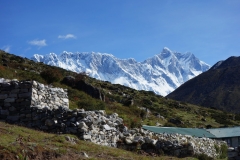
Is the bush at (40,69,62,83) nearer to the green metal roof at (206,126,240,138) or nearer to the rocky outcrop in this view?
the rocky outcrop

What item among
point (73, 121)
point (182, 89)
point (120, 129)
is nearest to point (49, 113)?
point (73, 121)

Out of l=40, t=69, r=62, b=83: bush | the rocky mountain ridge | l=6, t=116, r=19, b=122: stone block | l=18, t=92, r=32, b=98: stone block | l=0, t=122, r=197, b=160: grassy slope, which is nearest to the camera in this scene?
l=0, t=122, r=197, b=160: grassy slope

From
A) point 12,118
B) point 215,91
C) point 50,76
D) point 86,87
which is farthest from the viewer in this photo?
point 215,91

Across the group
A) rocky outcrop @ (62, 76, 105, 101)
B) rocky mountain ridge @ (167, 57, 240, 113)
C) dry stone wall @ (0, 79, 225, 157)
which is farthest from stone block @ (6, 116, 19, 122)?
rocky mountain ridge @ (167, 57, 240, 113)


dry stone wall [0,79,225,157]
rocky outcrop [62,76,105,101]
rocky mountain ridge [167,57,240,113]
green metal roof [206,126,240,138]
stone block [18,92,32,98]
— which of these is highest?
rocky mountain ridge [167,57,240,113]

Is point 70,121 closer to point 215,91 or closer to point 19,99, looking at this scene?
point 19,99

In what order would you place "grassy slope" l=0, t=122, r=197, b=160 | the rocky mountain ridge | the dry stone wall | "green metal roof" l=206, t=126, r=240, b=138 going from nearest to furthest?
"grassy slope" l=0, t=122, r=197, b=160
the dry stone wall
"green metal roof" l=206, t=126, r=240, b=138
the rocky mountain ridge

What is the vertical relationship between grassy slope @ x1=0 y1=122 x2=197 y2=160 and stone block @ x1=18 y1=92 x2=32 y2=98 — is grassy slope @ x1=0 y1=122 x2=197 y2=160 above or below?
below

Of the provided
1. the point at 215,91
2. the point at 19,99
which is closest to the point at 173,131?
the point at 19,99

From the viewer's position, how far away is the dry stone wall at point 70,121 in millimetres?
15430

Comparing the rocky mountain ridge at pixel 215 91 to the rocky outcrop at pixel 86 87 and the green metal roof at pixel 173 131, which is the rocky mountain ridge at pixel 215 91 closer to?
the green metal roof at pixel 173 131

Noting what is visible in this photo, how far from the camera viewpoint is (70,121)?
1542 cm

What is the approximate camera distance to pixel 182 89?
507 ft

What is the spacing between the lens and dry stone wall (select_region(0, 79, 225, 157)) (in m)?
15.4
